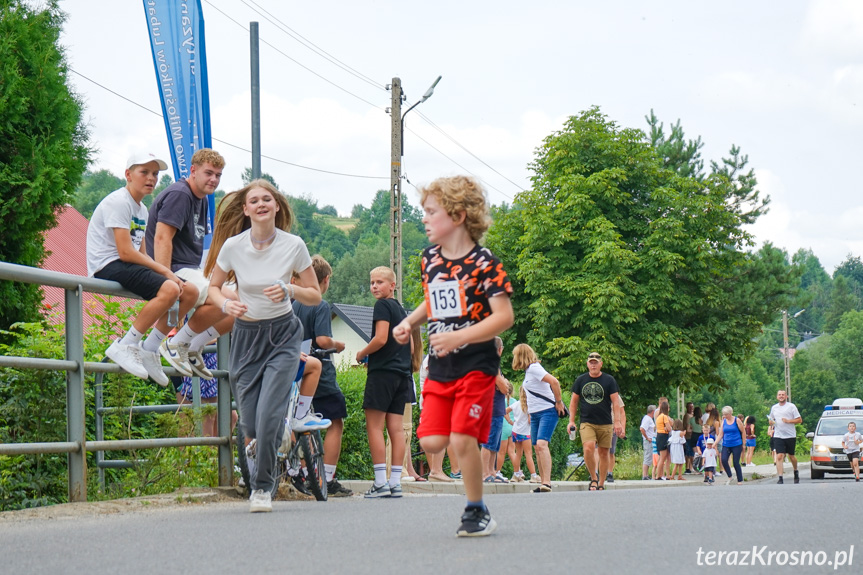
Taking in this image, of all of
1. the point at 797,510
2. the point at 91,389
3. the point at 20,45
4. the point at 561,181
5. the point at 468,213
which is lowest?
the point at 797,510

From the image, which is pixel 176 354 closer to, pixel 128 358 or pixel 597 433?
pixel 128 358

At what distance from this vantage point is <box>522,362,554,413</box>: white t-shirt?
46.5 ft

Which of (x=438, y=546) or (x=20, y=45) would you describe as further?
(x=20, y=45)

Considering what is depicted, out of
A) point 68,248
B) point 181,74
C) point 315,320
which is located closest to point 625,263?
point 68,248

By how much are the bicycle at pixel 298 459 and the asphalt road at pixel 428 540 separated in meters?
0.48

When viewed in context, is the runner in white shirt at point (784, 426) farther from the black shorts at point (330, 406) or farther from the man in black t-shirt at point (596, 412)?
the black shorts at point (330, 406)

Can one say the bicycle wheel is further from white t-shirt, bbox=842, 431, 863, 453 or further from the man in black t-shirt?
white t-shirt, bbox=842, 431, 863, 453

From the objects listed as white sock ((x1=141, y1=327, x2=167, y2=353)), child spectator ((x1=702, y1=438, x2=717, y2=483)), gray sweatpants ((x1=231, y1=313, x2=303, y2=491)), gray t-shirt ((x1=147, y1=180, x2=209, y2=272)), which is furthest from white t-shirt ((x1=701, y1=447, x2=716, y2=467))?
white sock ((x1=141, y1=327, x2=167, y2=353))

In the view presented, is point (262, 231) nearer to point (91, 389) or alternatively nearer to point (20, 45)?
point (91, 389)

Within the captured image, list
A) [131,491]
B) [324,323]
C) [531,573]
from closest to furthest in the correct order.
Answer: [531,573] < [131,491] < [324,323]

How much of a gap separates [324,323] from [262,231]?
244cm

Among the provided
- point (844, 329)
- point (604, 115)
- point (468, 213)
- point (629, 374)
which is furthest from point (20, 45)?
point (844, 329)

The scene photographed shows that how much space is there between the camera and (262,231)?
6.78 metres

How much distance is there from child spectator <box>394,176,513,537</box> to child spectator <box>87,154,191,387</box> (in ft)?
7.49
